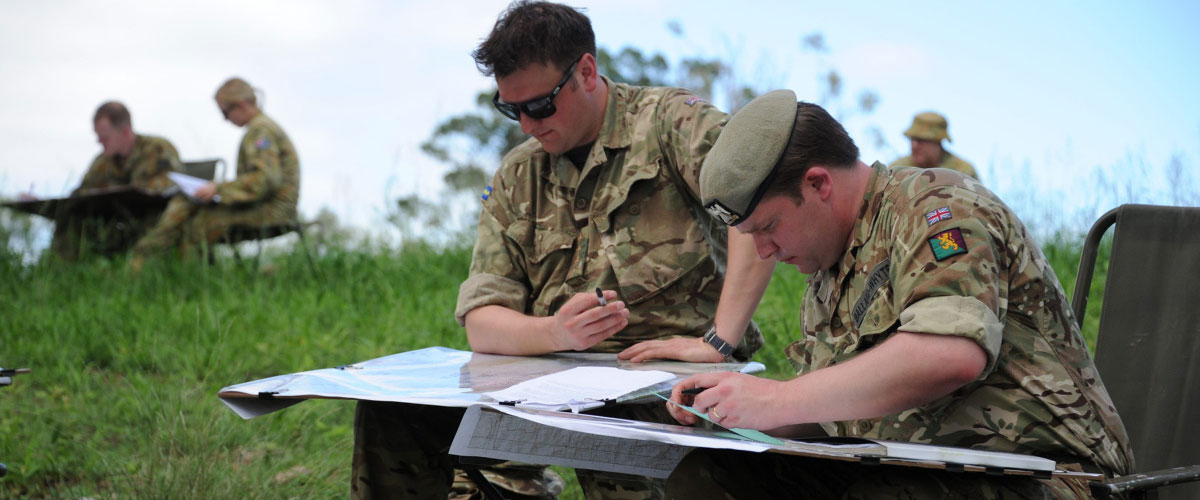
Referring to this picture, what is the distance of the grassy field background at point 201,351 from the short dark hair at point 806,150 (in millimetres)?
2126

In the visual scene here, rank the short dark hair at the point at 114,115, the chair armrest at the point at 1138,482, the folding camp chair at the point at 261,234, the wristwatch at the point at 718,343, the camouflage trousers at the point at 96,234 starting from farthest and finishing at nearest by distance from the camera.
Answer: the short dark hair at the point at 114,115 < the camouflage trousers at the point at 96,234 < the folding camp chair at the point at 261,234 < the wristwatch at the point at 718,343 < the chair armrest at the point at 1138,482

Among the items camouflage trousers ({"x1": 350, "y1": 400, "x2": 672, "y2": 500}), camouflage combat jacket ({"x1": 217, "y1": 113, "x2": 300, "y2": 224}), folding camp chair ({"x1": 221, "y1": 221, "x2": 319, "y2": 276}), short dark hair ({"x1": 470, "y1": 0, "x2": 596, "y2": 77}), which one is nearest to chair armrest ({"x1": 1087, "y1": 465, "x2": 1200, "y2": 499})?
camouflage trousers ({"x1": 350, "y1": 400, "x2": 672, "y2": 500})

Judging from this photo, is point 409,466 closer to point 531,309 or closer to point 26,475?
point 531,309

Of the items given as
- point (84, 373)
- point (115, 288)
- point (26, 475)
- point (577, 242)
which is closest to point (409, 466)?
point (577, 242)

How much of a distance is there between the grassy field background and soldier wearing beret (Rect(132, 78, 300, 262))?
0.93ft

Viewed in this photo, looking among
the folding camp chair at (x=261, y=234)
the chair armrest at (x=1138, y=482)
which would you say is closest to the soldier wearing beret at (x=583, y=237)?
the chair armrest at (x=1138, y=482)

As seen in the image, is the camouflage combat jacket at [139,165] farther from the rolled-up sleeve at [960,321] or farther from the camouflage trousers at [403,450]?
the rolled-up sleeve at [960,321]

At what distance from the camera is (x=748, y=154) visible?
1.97m

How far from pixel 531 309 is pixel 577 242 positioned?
0.26 metres

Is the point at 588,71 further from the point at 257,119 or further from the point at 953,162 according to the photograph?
the point at 953,162

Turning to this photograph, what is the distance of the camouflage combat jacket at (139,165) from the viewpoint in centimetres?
884

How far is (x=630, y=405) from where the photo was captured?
2.45 metres

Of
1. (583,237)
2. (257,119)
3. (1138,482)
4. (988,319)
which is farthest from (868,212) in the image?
(257,119)

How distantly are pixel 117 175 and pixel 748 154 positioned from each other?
8.27m
